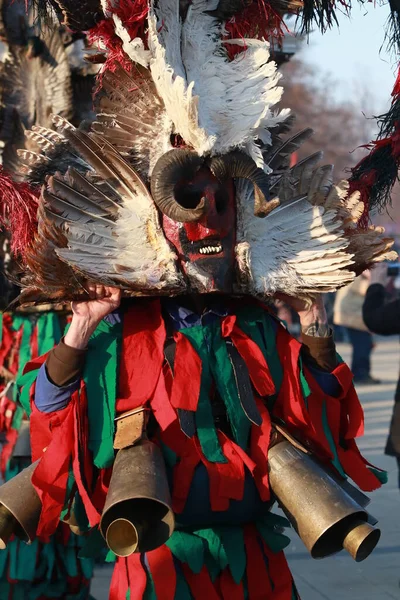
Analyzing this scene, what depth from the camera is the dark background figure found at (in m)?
5.46

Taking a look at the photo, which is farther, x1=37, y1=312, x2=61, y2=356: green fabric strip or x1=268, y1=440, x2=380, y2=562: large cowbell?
x1=37, y1=312, x2=61, y2=356: green fabric strip

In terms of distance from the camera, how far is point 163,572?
290 centimetres

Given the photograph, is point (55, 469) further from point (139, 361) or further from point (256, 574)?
point (256, 574)

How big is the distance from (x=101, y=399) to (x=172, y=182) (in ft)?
2.06

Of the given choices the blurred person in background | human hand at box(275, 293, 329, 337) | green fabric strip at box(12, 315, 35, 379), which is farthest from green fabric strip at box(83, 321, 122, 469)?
the blurred person in background

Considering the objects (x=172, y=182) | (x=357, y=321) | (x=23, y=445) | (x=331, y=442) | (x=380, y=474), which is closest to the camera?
(x=172, y=182)

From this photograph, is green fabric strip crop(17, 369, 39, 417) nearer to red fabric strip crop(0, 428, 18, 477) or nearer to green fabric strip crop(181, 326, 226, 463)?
green fabric strip crop(181, 326, 226, 463)

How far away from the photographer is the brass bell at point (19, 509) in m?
2.95

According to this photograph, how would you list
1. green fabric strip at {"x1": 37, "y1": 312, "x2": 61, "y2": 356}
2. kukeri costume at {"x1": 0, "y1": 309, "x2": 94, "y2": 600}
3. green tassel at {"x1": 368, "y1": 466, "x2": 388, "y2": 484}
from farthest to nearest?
green fabric strip at {"x1": 37, "y1": 312, "x2": 61, "y2": 356} < kukeri costume at {"x1": 0, "y1": 309, "x2": 94, "y2": 600} < green tassel at {"x1": 368, "y1": 466, "x2": 388, "y2": 484}

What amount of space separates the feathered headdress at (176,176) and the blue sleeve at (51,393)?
237 mm

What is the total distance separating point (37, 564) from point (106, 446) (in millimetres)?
1629

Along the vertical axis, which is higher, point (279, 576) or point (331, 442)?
point (331, 442)

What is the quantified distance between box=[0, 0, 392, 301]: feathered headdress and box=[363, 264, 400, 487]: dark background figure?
2.52 m

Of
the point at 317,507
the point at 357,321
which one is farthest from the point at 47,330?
the point at 357,321
